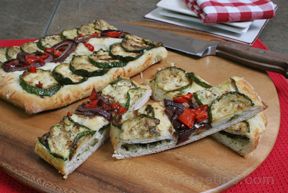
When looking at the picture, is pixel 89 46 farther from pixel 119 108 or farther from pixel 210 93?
pixel 210 93

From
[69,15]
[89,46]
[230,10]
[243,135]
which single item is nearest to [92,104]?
[89,46]

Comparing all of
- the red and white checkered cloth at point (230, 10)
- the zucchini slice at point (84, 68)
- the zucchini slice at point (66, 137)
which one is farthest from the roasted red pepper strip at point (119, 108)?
the red and white checkered cloth at point (230, 10)

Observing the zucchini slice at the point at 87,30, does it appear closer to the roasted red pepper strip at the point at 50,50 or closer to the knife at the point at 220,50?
Answer: the knife at the point at 220,50

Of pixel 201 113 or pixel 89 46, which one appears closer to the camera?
pixel 201 113

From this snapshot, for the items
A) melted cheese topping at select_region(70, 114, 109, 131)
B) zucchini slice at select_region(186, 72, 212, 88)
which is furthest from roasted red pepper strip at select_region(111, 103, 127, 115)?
zucchini slice at select_region(186, 72, 212, 88)

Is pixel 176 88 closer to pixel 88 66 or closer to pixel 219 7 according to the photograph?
pixel 88 66

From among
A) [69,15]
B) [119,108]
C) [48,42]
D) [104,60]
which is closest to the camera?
[119,108]

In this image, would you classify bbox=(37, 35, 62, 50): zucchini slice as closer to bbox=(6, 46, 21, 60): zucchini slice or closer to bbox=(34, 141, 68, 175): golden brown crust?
bbox=(6, 46, 21, 60): zucchini slice
